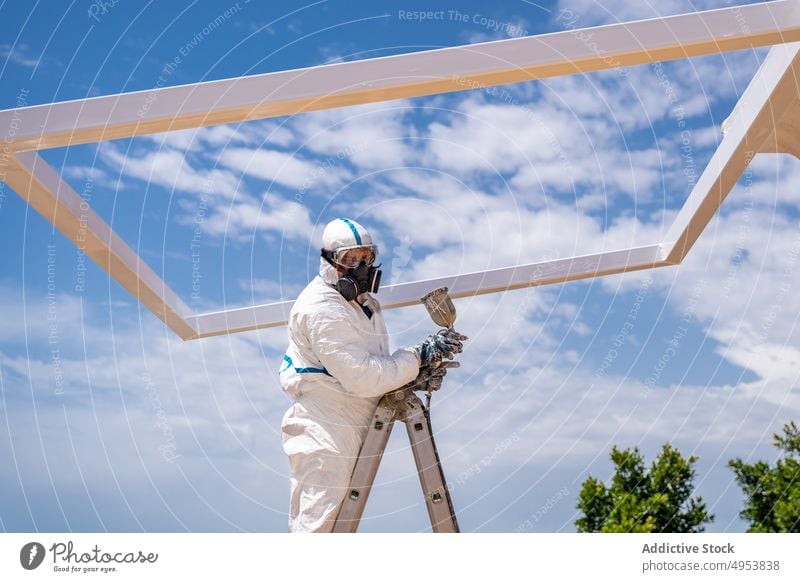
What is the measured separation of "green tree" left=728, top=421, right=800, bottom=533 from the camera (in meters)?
14.0

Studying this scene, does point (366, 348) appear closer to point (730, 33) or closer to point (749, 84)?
point (730, 33)

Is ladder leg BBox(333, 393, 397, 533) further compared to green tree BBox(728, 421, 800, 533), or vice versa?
green tree BBox(728, 421, 800, 533)

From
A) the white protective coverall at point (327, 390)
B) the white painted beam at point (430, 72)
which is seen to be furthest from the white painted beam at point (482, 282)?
the white painted beam at point (430, 72)

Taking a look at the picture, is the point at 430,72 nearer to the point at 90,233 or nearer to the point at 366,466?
the point at 366,466

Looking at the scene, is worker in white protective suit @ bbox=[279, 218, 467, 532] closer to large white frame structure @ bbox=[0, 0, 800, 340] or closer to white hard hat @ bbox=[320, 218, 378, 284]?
white hard hat @ bbox=[320, 218, 378, 284]

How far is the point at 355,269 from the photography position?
245 inches

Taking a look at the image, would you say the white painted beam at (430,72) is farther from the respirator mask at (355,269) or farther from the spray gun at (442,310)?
the spray gun at (442,310)

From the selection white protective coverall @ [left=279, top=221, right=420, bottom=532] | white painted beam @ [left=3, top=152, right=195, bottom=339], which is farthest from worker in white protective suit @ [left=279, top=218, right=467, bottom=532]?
white painted beam @ [left=3, top=152, right=195, bottom=339]

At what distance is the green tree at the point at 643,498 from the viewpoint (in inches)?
605

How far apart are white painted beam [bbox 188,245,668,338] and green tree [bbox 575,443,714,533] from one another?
24.8 feet

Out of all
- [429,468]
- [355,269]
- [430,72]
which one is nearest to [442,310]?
[355,269]

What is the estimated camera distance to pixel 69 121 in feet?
19.9
